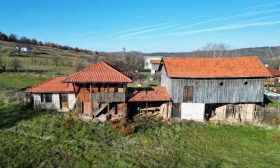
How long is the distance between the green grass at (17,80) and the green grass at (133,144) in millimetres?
15440

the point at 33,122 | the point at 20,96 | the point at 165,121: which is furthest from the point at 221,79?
the point at 20,96

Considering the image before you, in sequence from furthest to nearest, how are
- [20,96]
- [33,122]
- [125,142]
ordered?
[20,96] → [33,122] → [125,142]

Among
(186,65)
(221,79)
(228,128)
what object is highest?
(186,65)

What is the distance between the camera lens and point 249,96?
84.4ft

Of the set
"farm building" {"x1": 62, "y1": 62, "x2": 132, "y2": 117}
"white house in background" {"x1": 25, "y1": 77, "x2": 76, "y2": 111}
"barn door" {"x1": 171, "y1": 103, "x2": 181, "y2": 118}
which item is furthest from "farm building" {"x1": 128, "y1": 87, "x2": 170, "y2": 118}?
"white house in background" {"x1": 25, "y1": 77, "x2": 76, "y2": 111}

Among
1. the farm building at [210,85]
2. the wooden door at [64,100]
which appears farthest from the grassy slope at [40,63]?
the farm building at [210,85]

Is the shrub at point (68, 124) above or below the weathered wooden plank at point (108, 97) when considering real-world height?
below

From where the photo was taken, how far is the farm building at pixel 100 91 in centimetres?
2322

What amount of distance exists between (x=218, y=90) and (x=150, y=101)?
848 centimetres

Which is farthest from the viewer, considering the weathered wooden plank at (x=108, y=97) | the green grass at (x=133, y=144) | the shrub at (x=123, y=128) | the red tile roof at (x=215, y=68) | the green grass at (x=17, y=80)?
the green grass at (x=17, y=80)

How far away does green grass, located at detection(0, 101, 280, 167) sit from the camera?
1584cm

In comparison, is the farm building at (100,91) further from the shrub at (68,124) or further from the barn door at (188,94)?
the barn door at (188,94)

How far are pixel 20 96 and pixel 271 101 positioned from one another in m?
38.8

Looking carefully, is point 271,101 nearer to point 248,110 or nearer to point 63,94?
point 248,110
